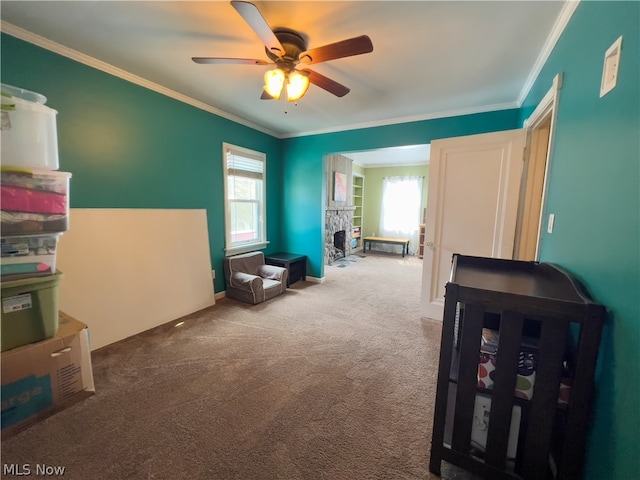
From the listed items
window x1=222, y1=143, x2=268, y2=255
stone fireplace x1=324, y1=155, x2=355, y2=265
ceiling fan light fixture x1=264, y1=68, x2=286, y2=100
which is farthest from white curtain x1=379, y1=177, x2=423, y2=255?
ceiling fan light fixture x1=264, y1=68, x2=286, y2=100

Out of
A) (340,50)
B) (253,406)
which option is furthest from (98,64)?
(253,406)

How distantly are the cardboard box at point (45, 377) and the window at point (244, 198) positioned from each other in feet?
6.83

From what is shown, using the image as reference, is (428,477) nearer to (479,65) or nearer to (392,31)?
(392,31)

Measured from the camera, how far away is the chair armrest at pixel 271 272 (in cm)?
380

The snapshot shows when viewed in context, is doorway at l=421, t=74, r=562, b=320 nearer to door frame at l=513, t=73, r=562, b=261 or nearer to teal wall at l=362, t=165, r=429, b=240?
door frame at l=513, t=73, r=562, b=261

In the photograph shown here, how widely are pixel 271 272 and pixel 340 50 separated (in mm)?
2951

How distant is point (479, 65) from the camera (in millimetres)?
2184

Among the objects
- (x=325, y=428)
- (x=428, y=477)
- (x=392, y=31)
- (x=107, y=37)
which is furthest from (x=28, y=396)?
(x=392, y=31)

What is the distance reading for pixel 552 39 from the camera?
1751 mm

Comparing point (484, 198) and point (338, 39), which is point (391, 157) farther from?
point (338, 39)

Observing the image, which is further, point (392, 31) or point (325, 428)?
point (392, 31)

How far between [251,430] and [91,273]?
197 cm

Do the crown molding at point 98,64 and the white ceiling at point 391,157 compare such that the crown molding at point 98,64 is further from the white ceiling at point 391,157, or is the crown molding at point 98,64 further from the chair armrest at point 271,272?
the white ceiling at point 391,157

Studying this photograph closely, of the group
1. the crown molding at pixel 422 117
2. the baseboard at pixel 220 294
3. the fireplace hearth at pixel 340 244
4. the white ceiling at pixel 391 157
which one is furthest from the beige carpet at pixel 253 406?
the white ceiling at pixel 391 157
